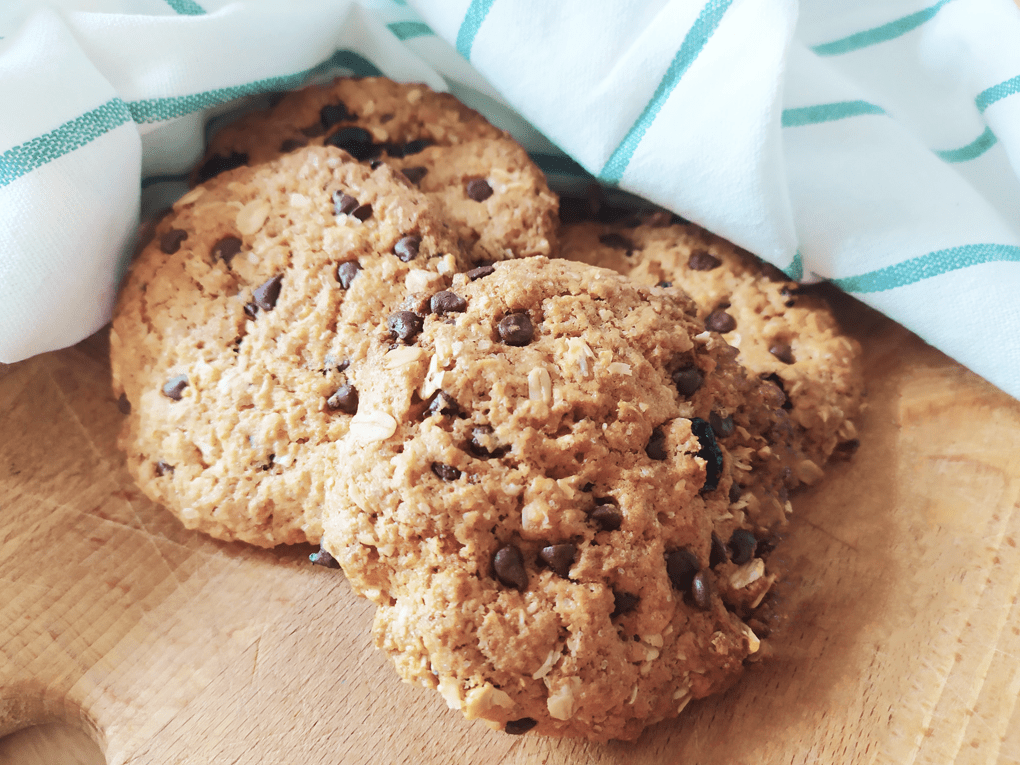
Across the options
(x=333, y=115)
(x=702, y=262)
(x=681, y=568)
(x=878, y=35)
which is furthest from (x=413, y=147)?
(x=878, y=35)

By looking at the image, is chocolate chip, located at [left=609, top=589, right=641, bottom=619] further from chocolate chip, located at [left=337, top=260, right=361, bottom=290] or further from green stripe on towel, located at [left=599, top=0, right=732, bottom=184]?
green stripe on towel, located at [left=599, top=0, right=732, bottom=184]

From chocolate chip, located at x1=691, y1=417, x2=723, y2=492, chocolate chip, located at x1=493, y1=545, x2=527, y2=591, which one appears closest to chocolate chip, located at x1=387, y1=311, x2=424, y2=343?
chocolate chip, located at x1=493, y1=545, x2=527, y2=591

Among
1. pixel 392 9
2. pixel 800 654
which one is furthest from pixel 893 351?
pixel 392 9

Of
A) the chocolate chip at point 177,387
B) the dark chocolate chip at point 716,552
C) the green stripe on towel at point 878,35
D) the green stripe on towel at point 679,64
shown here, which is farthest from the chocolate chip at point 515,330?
the green stripe on towel at point 878,35

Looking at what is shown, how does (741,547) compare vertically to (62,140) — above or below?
below

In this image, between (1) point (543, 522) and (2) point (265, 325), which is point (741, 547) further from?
(2) point (265, 325)

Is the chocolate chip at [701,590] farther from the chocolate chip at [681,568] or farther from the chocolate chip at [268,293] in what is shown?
the chocolate chip at [268,293]
